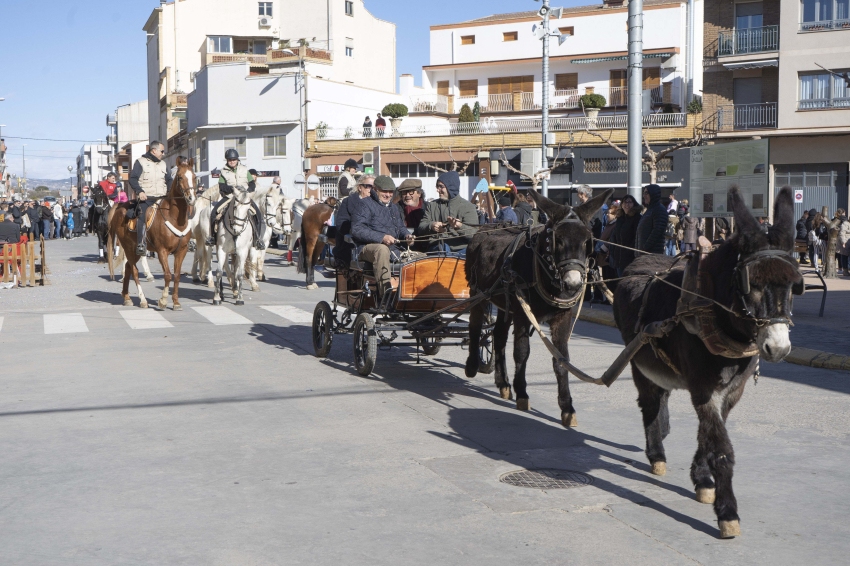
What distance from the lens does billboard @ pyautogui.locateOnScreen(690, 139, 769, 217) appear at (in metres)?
15.9

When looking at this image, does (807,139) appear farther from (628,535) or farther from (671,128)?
(628,535)

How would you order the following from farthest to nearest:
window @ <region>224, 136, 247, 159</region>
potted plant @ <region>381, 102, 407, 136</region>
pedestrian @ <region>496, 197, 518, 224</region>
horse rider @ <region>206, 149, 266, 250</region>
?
window @ <region>224, 136, 247, 159</region> → potted plant @ <region>381, 102, 407, 136</region> → horse rider @ <region>206, 149, 266, 250</region> → pedestrian @ <region>496, 197, 518, 224</region>

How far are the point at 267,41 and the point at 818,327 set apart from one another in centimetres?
6475

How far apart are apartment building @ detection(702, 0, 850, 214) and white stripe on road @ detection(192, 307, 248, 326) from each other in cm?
2836

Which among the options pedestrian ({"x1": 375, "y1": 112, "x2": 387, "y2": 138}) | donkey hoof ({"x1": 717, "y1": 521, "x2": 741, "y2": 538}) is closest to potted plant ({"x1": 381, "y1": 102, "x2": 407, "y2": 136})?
pedestrian ({"x1": 375, "y1": 112, "x2": 387, "y2": 138})

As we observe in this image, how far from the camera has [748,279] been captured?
482 cm

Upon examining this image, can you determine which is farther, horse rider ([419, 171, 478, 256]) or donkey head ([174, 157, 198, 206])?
donkey head ([174, 157, 198, 206])

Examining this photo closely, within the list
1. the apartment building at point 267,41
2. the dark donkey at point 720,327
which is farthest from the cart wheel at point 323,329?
the apartment building at point 267,41

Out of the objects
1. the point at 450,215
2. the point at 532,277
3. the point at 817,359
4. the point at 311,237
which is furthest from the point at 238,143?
the point at 532,277

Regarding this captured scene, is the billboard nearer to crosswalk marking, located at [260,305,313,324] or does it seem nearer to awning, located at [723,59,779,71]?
crosswalk marking, located at [260,305,313,324]

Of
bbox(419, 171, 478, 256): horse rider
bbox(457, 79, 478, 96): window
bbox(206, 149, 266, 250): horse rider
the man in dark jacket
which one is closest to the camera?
bbox(419, 171, 478, 256): horse rider

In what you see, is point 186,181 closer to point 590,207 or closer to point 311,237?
point 311,237

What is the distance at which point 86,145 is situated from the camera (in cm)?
18612

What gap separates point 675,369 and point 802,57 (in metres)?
37.9
